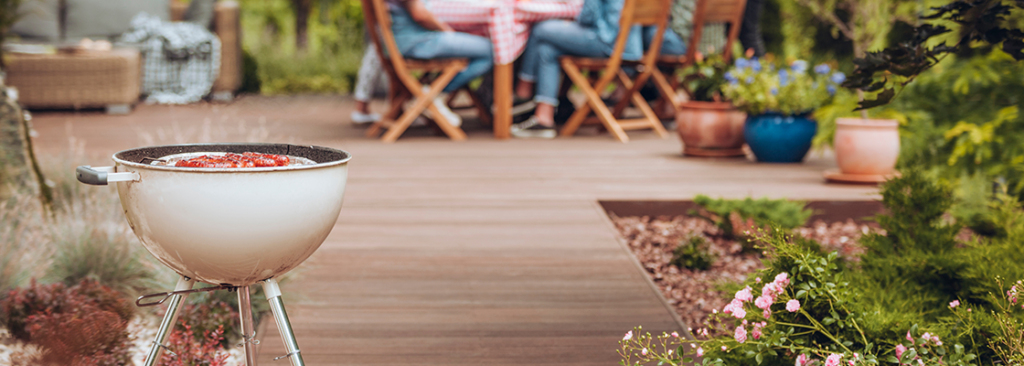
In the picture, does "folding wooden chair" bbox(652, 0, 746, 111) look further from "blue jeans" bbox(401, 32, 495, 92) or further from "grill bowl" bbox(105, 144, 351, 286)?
"grill bowl" bbox(105, 144, 351, 286)

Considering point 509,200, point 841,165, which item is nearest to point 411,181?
point 509,200

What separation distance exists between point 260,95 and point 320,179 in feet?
26.9

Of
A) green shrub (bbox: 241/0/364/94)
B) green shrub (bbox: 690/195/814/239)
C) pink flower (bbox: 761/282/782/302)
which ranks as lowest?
green shrub (bbox: 241/0/364/94)

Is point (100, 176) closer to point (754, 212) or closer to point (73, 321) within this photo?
point (73, 321)

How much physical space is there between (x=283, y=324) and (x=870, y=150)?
2961mm

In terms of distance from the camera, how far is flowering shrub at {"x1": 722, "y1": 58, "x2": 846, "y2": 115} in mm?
3904

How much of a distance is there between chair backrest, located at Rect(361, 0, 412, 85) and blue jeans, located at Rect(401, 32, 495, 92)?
3.5 inches

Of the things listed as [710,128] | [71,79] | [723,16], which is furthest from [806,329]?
[71,79]

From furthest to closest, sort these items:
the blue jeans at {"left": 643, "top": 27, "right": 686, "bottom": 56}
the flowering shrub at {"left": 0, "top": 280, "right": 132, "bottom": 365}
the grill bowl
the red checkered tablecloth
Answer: the blue jeans at {"left": 643, "top": 27, "right": 686, "bottom": 56} → the red checkered tablecloth → the flowering shrub at {"left": 0, "top": 280, "right": 132, "bottom": 365} → the grill bowl

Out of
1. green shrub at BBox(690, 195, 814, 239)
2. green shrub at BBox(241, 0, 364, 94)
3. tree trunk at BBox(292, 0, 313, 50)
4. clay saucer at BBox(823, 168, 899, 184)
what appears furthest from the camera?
tree trunk at BBox(292, 0, 313, 50)

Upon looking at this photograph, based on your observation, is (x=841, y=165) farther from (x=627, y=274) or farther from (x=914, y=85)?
(x=627, y=274)

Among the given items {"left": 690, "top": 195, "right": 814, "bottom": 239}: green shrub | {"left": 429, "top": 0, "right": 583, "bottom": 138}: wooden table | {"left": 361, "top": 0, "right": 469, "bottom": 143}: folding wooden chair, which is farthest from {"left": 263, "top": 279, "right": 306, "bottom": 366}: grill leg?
{"left": 429, "top": 0, "right": 583, "bottom": 138}: wooden table

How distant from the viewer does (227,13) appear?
8.09 meters

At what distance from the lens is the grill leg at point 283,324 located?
1087 millimetres
